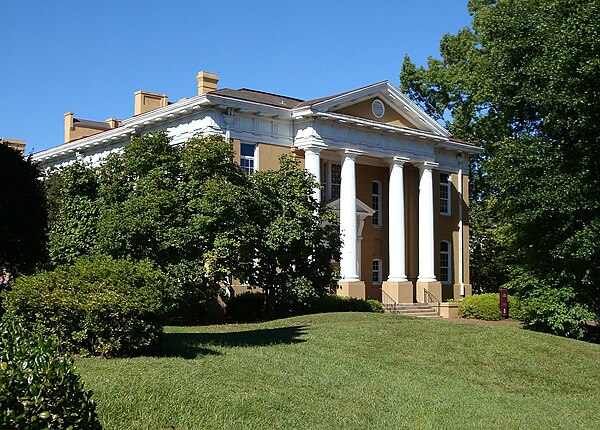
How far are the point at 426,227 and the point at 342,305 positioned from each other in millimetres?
9497

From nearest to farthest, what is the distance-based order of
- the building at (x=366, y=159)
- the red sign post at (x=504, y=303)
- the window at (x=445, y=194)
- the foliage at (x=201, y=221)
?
the foliage at (x=201, y=221) → the building at (x=366, y=159) → the red sign post at (x=504, y=303) → the window at (x=445, y=194)

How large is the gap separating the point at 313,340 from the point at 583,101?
1111cm

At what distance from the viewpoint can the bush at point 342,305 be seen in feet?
86.1

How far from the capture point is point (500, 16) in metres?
26.2

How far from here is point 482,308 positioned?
111 ft

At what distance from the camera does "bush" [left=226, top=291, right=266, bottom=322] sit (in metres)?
25.6

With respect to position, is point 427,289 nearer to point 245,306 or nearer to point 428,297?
point 428,297

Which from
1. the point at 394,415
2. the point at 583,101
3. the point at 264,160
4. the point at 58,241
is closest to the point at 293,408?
the point at 394,415

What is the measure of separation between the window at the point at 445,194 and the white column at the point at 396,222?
16.8 feet

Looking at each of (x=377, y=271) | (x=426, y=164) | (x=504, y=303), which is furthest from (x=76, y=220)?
(x=504, y=303)

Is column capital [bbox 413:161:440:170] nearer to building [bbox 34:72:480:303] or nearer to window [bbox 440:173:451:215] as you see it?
building [bbox 34:72:480:303]

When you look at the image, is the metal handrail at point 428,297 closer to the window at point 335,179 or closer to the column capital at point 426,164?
the column capital at point 426,164

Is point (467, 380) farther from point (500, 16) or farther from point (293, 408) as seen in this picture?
point (500, 16)

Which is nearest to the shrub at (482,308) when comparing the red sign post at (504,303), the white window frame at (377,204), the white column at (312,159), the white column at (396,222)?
the red sign post at (504,303)
